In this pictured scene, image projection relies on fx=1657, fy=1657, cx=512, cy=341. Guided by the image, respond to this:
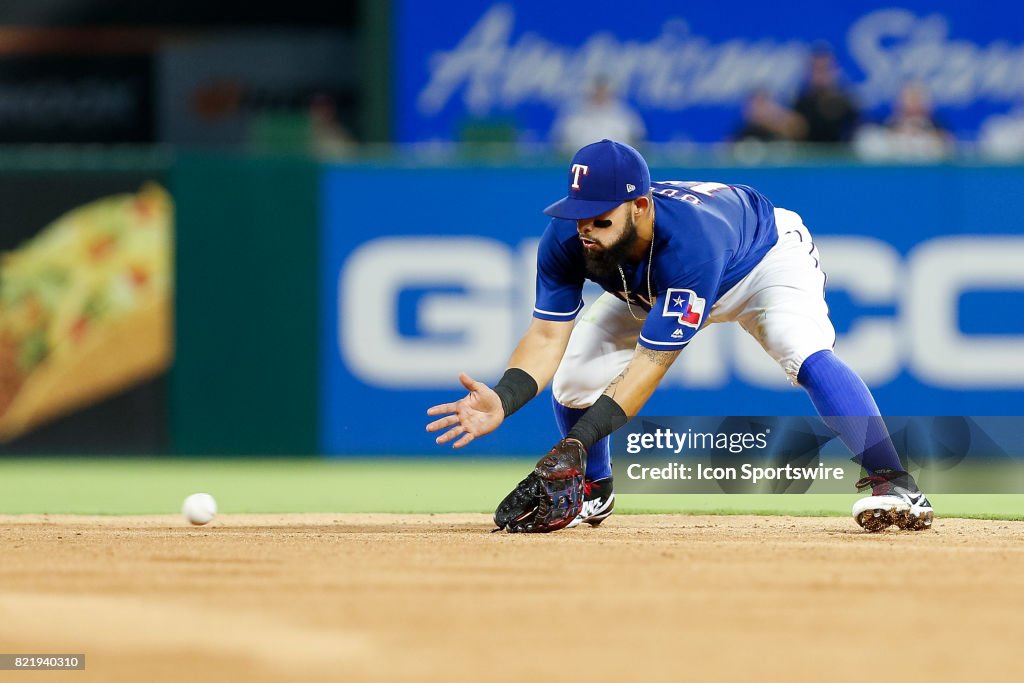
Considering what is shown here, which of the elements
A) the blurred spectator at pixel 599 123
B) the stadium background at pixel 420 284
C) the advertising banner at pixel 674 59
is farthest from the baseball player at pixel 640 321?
the advertising banner at pixel 674 59

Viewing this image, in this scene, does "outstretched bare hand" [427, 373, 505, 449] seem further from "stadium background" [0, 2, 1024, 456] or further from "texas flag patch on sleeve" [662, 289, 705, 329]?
"stadium background" [0, 2, 1024, 456]

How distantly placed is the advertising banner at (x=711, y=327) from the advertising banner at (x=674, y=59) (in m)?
5.73

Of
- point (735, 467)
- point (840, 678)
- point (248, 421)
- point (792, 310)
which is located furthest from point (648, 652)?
point (248, 421)

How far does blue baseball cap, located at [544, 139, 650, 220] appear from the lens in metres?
6.74

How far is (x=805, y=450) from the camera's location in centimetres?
866

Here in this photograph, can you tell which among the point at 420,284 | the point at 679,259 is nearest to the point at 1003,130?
the point at 420,284

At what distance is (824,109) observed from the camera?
14977 millimetres

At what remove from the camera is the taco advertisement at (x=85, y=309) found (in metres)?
12.1

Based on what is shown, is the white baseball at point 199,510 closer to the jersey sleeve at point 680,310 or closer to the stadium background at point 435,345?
the stadium background at point 435,345

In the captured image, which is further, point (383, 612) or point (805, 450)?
point (805, 450)

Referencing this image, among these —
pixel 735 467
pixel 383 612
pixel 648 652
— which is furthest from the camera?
pixel 735 467

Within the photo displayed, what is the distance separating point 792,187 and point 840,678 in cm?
821

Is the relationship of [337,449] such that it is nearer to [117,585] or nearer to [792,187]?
[792,187]

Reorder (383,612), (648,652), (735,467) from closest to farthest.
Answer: (648,652) → (383,612) → (735,467)
